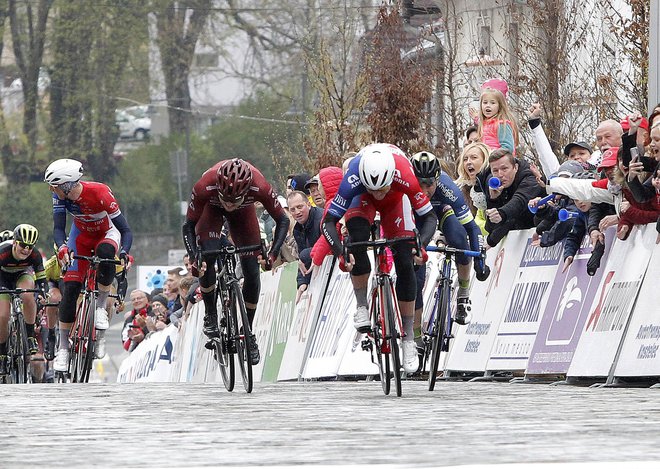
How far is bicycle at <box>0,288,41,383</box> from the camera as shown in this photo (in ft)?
69.2

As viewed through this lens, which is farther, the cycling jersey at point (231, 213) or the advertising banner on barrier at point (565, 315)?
the advertising banner on barrier at point (565, 315)

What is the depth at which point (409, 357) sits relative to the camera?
12.6 m

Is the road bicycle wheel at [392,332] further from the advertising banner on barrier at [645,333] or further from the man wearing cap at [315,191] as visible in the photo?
the man wearing cap at [315,191]

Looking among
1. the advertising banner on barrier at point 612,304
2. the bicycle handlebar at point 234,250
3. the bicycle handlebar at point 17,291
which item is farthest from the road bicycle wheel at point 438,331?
the bicycle handlebar at point 17,291

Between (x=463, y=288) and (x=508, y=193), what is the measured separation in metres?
1.98

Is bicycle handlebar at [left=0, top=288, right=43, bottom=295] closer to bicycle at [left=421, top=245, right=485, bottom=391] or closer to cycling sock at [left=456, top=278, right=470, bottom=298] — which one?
cycling sock at [left=456, top=278, right=470, bottom=298]

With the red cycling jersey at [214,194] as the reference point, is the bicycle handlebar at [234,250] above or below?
below

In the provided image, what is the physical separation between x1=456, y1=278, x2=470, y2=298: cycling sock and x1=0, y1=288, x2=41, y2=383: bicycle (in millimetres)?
7947

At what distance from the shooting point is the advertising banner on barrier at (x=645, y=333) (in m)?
13.0

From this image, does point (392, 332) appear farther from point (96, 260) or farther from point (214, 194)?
point (96, 260)

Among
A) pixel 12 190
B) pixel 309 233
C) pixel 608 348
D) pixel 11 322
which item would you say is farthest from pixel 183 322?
pixel 12 190

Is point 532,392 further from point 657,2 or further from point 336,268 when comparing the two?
point 336,268

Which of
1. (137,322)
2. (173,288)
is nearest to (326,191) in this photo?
(173,288)

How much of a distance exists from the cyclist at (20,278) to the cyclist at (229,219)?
7344 mm
